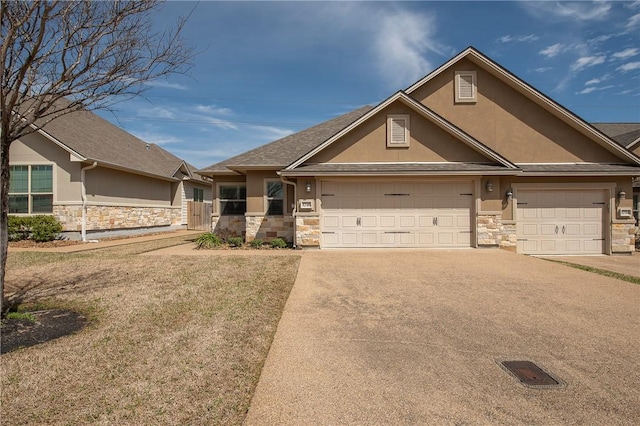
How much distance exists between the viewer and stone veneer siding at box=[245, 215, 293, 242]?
13.5 m

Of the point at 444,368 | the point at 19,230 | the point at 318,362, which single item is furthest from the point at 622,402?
the point at 19,230

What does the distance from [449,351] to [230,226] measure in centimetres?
1238

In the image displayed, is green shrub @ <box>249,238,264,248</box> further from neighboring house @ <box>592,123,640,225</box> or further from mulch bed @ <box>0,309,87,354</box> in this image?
neighboring house @ <box>592,123,640,225</box>

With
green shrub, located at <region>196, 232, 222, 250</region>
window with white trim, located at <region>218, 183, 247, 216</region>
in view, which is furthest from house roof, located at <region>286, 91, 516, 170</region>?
window with white trim, located at <region>218, 183, 247, 216</region>

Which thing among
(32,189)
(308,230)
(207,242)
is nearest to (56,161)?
(32,189)

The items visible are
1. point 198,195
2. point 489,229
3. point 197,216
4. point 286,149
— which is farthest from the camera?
point 198,195

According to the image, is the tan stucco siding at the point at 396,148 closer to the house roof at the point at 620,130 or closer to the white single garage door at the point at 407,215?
the white single garage door at the point at 407,215

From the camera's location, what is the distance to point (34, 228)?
13.9 meters

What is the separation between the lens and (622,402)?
301 centimetres

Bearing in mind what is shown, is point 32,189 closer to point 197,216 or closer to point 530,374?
point 197,216

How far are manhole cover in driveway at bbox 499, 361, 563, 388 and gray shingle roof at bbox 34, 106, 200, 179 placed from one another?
46.6 ft


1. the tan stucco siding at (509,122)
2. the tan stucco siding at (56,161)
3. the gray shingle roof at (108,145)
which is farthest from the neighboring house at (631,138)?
the tan stucco siding at (56,161)

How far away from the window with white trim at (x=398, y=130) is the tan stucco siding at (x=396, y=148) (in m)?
0.11

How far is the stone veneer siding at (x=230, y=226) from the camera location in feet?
49.6
